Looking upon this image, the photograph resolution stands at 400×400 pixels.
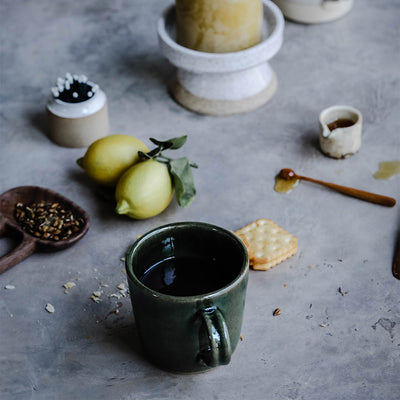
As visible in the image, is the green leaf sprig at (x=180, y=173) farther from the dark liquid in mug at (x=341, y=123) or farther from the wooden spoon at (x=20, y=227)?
the dark liquid in mug at (x=341, y=123)

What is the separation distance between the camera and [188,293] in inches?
29.5

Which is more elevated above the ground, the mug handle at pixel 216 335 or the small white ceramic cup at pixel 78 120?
the mug handle at pixel 216 335

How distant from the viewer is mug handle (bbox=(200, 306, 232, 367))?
0.67m

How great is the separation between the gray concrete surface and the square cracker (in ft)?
0.06

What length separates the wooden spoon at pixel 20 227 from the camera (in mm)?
941

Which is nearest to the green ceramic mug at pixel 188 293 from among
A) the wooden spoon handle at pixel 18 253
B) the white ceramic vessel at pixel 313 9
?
the wooden spoon handle at pixel 18 253

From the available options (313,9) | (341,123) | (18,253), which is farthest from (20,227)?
(313,9)

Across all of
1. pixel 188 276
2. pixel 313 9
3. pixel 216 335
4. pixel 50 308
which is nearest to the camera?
pixel 216 335

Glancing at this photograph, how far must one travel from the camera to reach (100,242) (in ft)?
3.28

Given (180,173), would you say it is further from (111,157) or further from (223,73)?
(223,73)

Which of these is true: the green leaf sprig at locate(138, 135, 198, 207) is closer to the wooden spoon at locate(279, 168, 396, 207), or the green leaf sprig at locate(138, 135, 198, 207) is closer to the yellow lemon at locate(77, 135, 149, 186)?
the yellow lemon at locate(77, 135, 149, 186)

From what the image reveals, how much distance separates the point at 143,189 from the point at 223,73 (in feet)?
1.23

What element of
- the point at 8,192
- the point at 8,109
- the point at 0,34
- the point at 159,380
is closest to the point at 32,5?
the point at 0,34

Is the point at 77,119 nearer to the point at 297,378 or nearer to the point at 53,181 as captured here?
the point at 53,181
